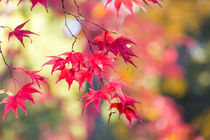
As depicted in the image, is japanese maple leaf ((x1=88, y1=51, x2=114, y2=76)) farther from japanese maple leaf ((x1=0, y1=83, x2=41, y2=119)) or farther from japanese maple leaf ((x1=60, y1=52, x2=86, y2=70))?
japanese maple leaf ((x1=0, y1=83, x2=41, y2=119))

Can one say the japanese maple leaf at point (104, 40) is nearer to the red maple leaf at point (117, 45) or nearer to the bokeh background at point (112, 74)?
the red maple leaf at point (117, 45)

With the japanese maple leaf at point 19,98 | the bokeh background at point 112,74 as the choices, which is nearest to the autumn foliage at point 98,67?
the japanese maple leaf at point 19,98

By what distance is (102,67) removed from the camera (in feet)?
2.94

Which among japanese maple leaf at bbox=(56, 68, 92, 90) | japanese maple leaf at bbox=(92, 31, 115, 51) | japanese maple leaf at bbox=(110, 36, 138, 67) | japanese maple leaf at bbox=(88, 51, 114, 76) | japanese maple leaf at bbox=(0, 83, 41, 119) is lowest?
japanese maple leaf at bbox=(0, 83, 41, 119)

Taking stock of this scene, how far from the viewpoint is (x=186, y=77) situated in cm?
556

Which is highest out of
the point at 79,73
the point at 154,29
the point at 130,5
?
the point at 154,29

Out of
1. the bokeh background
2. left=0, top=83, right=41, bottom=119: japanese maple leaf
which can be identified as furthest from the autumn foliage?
the bokeh background

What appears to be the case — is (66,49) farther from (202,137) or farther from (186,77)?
(186,77)

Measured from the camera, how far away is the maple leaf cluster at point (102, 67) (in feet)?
2.93

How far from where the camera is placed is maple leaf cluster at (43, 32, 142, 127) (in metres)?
0.89

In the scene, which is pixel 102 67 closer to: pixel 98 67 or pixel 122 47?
pixel 98 67

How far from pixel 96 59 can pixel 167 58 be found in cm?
343

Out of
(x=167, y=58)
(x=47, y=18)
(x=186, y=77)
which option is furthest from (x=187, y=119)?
(x=47, y=18)

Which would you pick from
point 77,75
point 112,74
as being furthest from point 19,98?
point 112,74
